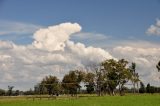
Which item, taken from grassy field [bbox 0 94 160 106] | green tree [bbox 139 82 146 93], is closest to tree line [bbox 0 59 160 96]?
green tree [bbox 139 82 146 93]

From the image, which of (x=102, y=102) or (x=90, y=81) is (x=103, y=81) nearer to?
(x=90, y=81)

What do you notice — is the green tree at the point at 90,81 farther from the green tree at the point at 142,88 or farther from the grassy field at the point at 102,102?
the grassy field at the point at 102,102

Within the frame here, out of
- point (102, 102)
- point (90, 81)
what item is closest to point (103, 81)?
point (90, 81)

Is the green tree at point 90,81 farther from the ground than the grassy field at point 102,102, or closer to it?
farther from the ground

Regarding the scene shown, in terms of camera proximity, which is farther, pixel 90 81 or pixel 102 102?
pixel 90 81

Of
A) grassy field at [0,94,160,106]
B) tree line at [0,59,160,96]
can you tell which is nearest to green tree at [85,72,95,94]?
tree line at [0,59,160,96]

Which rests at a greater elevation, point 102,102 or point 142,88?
point 142,88

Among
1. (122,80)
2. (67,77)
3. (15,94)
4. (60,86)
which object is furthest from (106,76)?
(15,94)


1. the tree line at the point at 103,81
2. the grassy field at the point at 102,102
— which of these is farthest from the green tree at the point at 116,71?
the grassy field at the point at 102,102

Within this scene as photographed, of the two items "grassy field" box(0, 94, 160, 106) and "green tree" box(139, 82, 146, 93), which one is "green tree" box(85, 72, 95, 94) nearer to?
"green tree" box(139, 82, 146, 93)

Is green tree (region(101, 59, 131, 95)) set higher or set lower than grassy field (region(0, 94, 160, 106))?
higher

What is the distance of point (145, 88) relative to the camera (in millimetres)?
96625

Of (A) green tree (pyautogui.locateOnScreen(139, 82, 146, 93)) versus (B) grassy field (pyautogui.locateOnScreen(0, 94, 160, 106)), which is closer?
(B) grassy field (pyautogui.locateOnScreen(0, 94, 160, 106))

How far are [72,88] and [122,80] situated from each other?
611 inches
